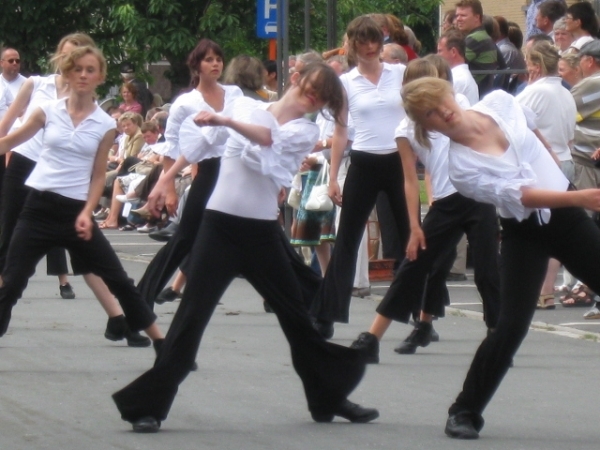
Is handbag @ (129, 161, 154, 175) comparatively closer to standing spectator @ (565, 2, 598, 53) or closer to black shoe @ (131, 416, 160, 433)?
standing spectator @ (565, 2, 598, 53)

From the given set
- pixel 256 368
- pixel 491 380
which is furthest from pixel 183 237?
pixel 491 380

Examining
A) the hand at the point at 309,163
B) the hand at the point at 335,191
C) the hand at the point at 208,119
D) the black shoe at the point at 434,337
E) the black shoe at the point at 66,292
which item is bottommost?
the black shoe at the point at 66,292

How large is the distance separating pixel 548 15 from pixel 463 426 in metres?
8.82

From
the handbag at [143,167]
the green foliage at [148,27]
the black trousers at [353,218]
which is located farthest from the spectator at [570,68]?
the green foliage at [148,27]

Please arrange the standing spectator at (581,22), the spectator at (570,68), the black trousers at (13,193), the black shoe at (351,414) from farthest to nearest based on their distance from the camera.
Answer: the standing spectator at (581,22) → the spectator at (570,68) → the black trousers at (13,193) → the black shoe at (351,414)

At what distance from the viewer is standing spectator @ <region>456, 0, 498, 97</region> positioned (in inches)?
527

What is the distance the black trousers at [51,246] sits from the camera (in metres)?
7.85

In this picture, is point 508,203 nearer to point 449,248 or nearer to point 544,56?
point 449,248

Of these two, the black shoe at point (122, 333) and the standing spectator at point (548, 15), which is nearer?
the black shoe at point (122, 333)

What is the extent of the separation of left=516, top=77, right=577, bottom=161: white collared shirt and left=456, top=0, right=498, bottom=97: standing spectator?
2.77 metres

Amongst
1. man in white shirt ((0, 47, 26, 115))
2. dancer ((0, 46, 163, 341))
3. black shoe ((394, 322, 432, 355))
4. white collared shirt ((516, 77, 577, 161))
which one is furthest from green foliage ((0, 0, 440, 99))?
dancer ((0, 46, 163, 341))

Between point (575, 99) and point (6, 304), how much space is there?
5.23m

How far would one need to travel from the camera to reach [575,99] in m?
11.2

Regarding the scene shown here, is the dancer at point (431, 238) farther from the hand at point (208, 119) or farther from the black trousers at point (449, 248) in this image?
the hand at point (208, 119)
